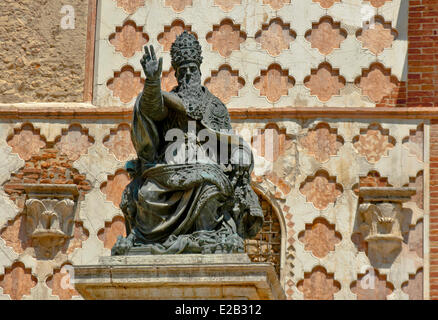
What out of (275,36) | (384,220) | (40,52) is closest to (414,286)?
(384,220)

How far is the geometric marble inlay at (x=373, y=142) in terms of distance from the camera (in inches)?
557

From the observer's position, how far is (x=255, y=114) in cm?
1435

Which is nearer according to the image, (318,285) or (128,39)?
(318,285)

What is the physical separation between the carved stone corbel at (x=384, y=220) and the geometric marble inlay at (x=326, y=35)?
174 cm

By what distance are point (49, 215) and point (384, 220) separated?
3.39m

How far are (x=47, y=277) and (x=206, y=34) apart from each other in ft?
10.3

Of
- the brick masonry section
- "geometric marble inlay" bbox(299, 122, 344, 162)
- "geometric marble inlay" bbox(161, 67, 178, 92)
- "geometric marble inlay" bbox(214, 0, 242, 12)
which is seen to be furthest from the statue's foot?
"geometric marble inlay" bbox(214, 0, 242, 12)

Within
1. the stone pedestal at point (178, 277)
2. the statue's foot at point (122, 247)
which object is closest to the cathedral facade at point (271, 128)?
the statue's foot at point (122, 247)

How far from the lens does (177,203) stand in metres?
10.8

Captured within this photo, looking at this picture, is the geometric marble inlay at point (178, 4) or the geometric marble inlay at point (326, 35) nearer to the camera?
the geometric marble inlay at point (326, 35)

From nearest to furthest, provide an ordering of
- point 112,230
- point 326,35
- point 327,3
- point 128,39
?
point 112,230 → point 326,35 → point 327,3 → point 128,39

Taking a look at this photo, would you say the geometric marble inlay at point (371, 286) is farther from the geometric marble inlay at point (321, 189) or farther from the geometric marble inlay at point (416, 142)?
the geometric marble inlay at point (416, 142)

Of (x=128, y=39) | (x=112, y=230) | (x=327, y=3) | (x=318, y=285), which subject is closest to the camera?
(x=318, y=285)

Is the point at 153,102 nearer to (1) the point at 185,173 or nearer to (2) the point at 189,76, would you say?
(2) the point at 189,76
